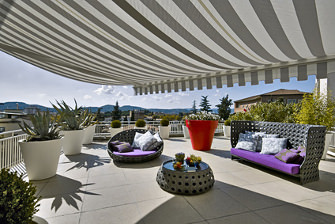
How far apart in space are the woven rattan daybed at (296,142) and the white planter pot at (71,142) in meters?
4.43

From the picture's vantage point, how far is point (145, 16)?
3443 millimetres

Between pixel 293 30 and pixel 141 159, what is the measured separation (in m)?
4.09

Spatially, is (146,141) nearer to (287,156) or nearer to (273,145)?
(273,145)

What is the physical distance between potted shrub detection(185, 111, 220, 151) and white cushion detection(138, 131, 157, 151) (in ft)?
5.09

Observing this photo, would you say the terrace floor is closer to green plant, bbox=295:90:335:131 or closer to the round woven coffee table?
the round woven coffee table

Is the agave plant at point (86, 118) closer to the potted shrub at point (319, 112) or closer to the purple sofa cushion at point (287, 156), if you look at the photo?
the purple sofa cushion at point (287, 156)

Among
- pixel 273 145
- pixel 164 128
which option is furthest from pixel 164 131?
pixel 273 145

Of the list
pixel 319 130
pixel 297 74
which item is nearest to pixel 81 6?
pixel 319 130

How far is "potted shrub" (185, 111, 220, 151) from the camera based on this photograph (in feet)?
18.6

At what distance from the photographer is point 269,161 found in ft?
11.5

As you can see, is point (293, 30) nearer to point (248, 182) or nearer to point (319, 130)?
point (319, 130)

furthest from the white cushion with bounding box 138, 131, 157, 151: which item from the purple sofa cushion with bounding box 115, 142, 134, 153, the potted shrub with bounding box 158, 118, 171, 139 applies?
the potted shrub with bounding box 158, 118, 171, 139

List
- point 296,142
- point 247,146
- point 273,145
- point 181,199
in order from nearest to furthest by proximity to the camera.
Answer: point 181,199 < point 296,142 < point 273,145 < point 247,146

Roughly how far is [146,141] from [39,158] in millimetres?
2354
